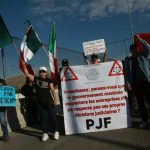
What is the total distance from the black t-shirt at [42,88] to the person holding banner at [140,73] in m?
1.87

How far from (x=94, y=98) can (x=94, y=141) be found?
4.50 ft

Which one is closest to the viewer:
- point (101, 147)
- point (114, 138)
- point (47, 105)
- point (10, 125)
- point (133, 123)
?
point (101, 147)

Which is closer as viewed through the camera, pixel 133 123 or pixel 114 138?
pixel 114 138

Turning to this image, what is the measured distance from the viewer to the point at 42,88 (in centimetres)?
876

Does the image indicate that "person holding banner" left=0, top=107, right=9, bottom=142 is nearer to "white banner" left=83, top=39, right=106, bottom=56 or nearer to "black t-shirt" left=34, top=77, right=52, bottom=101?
"black t-shirt" left=34, top=77, right=52, bottom=101

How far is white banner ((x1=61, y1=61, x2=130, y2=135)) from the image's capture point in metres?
9.13

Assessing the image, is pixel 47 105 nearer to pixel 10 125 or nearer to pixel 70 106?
pixel 70 106

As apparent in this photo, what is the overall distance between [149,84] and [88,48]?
3.51 meters

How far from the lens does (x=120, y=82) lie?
9.19m

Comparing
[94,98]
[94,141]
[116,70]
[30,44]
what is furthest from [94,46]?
[94,141]

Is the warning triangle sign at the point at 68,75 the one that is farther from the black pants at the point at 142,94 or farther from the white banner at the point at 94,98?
the black pants at the point at 142,94

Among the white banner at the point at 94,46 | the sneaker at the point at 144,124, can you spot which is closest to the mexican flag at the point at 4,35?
the white banner at the point at 94,46

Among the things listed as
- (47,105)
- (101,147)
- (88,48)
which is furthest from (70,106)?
(88,48)

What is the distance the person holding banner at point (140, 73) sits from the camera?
8891 mm
